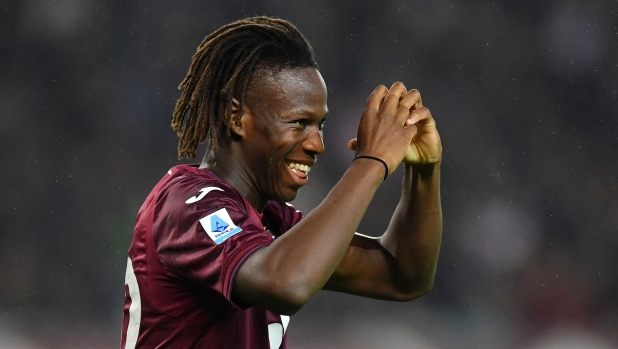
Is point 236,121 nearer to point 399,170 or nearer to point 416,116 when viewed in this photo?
point 416,116

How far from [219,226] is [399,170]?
13.0ft

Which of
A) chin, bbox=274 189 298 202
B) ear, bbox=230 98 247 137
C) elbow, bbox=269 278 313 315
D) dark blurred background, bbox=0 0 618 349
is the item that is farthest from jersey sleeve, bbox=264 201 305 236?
dark blurred background, bbox=0 0 618 349

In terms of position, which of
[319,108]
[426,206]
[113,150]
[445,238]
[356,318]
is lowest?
[356,318]

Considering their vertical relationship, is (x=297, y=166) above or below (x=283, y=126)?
below

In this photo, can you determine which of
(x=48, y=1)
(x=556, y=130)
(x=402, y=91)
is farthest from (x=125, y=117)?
(x=402, y=91)

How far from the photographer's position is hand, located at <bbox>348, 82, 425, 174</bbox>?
6.29ft

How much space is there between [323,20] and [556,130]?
189 cm

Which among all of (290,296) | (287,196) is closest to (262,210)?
(287,196)

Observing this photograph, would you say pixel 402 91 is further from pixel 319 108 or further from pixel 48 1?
pixel 48 1

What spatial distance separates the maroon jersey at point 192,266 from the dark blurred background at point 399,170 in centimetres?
319

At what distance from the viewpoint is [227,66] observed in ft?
7.44

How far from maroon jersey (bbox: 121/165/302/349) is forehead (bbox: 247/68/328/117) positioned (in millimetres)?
253

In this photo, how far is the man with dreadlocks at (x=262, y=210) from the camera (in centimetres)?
171

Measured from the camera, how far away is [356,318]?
5348mm
